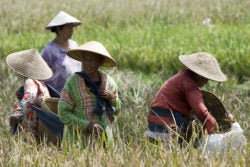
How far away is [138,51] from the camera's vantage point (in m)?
9.10

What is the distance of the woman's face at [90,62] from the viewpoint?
469cm

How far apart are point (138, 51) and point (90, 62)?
440cm

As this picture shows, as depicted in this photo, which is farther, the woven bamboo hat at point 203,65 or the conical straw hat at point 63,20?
the conical straw hat at point 63,20

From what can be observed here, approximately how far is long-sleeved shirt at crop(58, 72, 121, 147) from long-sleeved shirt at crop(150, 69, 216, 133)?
13.4 inches

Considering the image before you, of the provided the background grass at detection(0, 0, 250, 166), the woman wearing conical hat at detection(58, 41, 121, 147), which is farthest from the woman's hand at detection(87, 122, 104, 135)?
the background grass at detection(0, 0, 250, 166)

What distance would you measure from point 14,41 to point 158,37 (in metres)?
1.95

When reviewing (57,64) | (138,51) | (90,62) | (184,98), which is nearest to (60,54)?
(57,64)

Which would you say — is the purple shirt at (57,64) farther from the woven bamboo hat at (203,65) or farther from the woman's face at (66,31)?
the woven bamboo hat at (203,65)

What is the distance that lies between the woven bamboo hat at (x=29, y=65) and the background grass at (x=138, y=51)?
44cm

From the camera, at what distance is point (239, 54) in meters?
8.25

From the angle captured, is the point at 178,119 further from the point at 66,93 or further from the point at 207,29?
the point at 207,29

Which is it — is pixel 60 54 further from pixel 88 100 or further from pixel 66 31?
pixel 88 100

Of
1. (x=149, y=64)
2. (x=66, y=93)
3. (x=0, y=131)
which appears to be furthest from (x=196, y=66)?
(x=149, y=64)

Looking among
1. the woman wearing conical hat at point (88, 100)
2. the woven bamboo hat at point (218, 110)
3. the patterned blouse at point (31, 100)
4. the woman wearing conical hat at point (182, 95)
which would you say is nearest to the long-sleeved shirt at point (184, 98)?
the woman wearing conical hat at point (182, 95)
